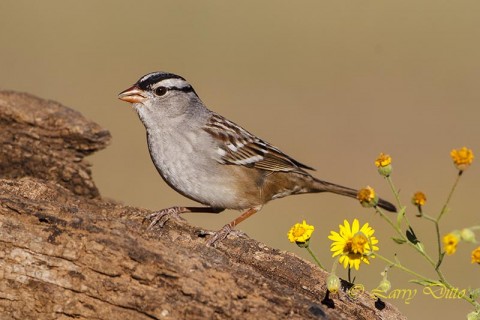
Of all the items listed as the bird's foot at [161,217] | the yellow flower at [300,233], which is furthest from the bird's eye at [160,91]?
the yellow flower at [300,233]

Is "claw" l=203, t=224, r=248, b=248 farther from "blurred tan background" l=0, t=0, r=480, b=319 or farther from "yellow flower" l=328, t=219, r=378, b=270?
"blurred tan background" l=0, t=0, r=480, b=319

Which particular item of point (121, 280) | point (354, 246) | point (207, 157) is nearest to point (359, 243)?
point (354, 246)

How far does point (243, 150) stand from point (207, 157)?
416 mm

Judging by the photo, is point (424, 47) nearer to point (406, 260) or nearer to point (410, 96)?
point (410, 96)

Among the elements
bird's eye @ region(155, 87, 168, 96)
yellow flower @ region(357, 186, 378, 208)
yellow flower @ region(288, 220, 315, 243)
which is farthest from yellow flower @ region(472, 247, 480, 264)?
bird's eye @ region(155, 87, 168, 96)

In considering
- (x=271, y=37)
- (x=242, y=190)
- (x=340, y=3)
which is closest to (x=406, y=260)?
(x=242, y=190)

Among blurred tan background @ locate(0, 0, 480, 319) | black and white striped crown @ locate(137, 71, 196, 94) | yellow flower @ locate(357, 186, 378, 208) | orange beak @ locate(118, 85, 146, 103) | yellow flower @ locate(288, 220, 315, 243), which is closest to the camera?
yellow flower @ locate(357, 186, 378, 208)

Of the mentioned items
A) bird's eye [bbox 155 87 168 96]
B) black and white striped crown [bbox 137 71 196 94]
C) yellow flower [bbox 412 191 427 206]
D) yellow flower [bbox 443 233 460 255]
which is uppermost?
black and white striped crown [bbox 137 71 196 94]

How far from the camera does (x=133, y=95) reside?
6.83m

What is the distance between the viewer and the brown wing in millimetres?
6777

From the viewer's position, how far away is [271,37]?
25.1 meters

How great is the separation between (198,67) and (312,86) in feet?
9.23

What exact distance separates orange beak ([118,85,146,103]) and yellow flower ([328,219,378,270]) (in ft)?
9.59

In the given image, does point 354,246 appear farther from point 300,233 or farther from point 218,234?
point 218,234
